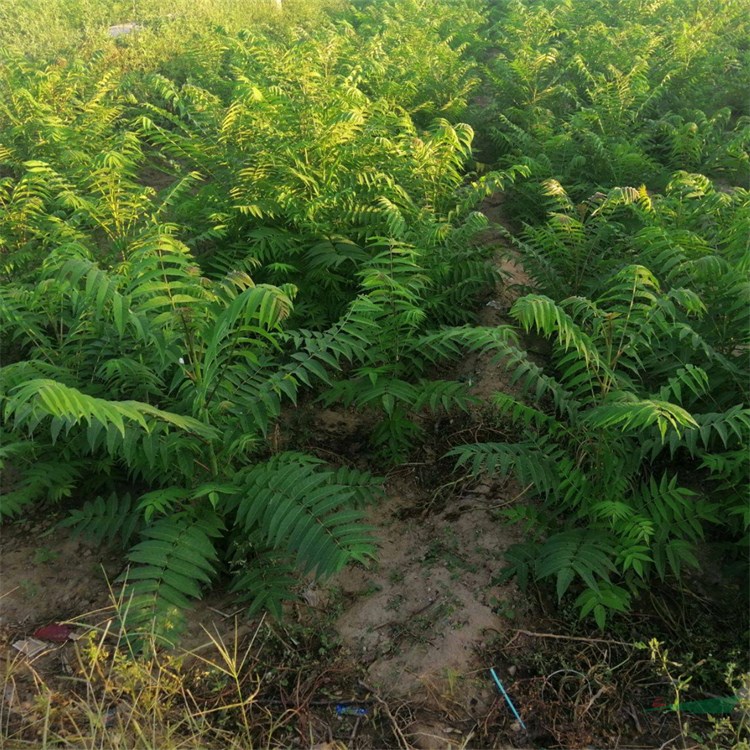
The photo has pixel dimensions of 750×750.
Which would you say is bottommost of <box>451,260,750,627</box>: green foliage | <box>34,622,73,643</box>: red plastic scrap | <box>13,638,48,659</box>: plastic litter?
<box>13,638,48,659</box>: plastic litter

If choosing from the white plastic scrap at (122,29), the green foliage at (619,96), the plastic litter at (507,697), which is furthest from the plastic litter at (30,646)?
the white plastic scrap at (122,29)

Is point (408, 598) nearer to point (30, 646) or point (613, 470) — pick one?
point (613, 470)

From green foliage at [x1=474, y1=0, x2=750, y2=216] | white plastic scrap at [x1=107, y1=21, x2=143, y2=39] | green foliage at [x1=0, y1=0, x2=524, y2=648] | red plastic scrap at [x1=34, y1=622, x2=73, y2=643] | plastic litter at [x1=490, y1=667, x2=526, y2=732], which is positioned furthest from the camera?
white plastic scrap at [x1=107, y1=21, x2=143, y2=39]

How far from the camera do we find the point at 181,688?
101 inches

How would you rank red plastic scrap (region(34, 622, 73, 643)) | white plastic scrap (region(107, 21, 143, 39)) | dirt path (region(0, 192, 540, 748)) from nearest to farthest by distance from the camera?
dirt path (region(0, 192, 540, 748)) < red plastic scrap (region(34, 622, 73, 643)) < white plastic scrap (region(107, 21, 143, 39))

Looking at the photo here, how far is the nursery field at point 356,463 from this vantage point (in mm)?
2611

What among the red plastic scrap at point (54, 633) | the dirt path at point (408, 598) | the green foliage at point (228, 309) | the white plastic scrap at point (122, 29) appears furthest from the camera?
the white plastic scrap at point (122, 29)

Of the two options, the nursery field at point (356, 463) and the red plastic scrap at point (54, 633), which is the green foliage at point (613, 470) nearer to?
the nursery field at point (356, 463)

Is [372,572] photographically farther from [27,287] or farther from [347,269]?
[27,287]

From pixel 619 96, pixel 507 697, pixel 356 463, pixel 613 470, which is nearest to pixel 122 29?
pixel 619 96

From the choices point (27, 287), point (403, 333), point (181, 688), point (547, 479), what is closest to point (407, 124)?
point (403, 333)

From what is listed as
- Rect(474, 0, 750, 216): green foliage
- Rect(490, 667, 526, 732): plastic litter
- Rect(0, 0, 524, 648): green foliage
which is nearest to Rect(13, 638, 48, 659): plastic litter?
Rect(0, 0, 524, 648): green foliage

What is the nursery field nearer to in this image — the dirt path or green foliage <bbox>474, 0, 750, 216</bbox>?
the dirt path

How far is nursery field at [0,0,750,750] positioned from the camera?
2.61 metres
